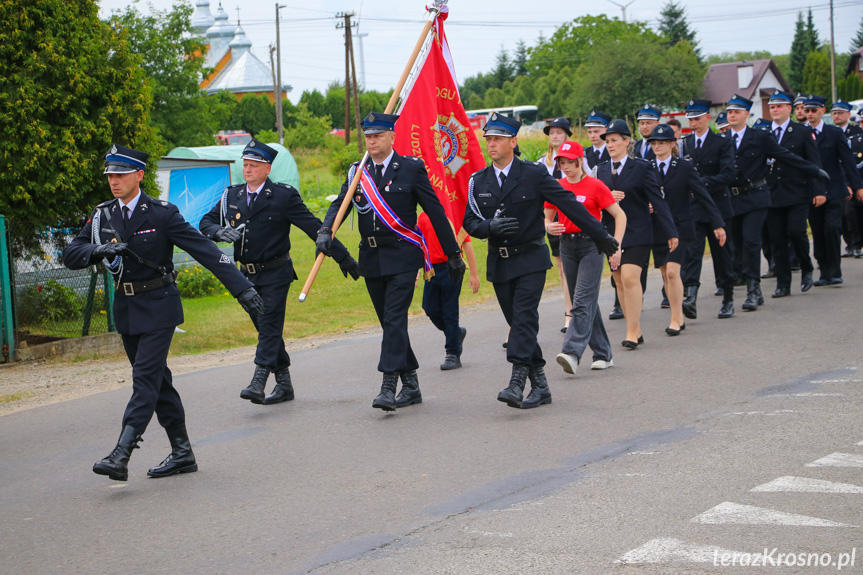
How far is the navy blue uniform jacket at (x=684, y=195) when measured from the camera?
440 inches

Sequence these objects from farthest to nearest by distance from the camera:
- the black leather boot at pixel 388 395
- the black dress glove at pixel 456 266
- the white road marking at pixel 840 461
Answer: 1. the black dress glove at pixel 456 266
2. the black leather boot at pixel 388 395
3. the white road marking at pixel 840 461

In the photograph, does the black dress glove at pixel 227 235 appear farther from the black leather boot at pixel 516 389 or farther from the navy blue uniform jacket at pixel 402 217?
the black leather boot at pixel 516 389

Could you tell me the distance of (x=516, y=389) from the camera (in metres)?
7.55

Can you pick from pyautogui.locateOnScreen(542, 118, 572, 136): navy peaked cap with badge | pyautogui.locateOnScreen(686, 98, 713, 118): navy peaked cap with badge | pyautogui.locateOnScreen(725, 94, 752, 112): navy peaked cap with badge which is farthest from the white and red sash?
pyautogui.locateOnScreen(725, 94, 752, 112): navy peaked cap with badge

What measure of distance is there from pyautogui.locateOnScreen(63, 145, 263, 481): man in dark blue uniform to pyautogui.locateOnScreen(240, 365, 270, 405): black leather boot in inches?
58.5

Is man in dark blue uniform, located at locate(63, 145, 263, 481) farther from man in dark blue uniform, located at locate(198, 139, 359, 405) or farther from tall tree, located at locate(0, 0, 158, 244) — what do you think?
tall tree, located at locate(0, 0, 158, 244)

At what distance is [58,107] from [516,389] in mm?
7067

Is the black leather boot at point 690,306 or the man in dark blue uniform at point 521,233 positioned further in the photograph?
the black leather boot at point 690,306

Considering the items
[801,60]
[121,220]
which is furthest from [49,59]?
[801,60]

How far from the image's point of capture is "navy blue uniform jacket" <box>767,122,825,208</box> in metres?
12.8

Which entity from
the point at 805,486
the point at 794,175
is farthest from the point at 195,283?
the point at 805,486

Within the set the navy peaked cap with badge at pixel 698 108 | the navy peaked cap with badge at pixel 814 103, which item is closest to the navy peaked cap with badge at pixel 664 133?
the navy peaked cap with badge at pixel 698 108

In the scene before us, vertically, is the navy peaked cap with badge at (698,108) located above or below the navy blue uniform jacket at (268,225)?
above

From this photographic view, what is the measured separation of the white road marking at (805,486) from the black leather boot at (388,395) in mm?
3029
